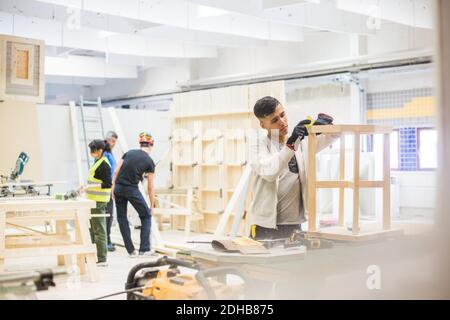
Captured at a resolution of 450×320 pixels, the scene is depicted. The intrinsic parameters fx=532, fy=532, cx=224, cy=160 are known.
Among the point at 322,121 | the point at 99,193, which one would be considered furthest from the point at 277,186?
the point at 99,193

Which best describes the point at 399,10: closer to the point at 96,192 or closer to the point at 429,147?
the point at 429,147

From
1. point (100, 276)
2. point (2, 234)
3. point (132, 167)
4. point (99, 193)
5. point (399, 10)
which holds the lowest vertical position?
point (100, 276)

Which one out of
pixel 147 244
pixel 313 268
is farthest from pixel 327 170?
pixel 313 268

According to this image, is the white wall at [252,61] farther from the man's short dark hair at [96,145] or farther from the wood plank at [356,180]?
the man's short dark hair at [96,145]

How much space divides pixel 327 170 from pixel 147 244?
1.99m

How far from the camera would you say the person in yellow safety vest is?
5.04 meters

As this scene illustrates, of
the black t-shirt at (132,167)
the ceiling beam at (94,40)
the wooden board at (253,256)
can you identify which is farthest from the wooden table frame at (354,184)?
the black t-shirt at (132,167)

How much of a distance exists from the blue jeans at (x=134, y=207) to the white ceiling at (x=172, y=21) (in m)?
1.64

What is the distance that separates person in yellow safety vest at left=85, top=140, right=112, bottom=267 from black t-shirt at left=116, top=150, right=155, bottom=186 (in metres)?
0.28

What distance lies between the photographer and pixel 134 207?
5477 mm

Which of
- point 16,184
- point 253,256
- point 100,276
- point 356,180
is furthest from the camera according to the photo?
point 100,276

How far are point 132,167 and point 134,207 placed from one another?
1.39ft

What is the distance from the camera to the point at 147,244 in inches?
217

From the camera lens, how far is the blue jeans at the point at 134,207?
539cm
